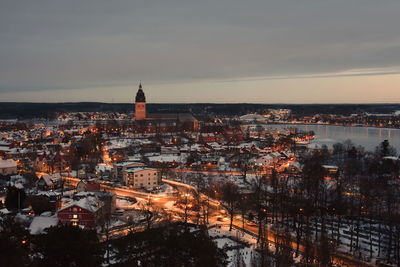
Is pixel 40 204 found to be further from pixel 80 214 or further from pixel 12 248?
pixel 12 248

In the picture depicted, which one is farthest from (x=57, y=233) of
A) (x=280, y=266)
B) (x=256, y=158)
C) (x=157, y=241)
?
(x=256, y=158)

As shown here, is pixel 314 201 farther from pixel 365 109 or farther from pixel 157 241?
pixel 365 109

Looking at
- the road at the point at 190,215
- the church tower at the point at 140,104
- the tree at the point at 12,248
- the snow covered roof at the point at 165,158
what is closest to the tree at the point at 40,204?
the road at the point at 190,215

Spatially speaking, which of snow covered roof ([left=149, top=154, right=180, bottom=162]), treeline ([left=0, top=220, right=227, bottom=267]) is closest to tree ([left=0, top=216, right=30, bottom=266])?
treeline ([left=0, top=220, right=227, bottom=267])

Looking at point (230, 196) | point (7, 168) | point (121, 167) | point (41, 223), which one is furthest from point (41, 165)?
point (230, 196)

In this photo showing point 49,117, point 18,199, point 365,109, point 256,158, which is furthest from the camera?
point 365,109

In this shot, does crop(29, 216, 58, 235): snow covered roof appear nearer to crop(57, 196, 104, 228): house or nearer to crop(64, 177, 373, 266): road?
crop(57, 196, 104, 228): house
